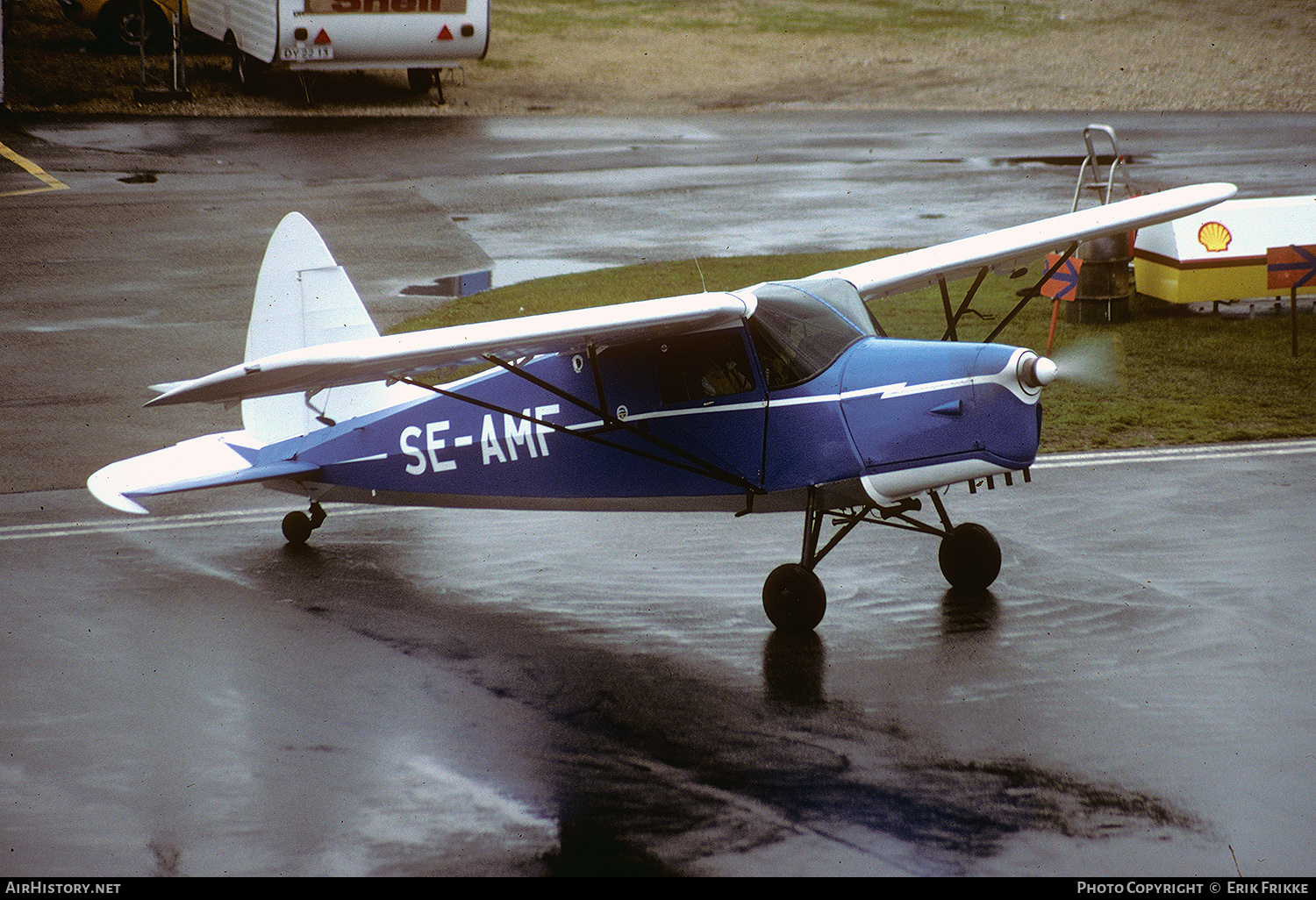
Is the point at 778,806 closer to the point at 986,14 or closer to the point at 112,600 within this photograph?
the point at 112,600

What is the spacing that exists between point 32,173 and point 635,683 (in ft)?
75.9

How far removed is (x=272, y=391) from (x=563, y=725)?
279 centimetres

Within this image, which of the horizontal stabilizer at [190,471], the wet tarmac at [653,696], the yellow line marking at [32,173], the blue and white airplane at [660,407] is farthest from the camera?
the yellow line marking at [32,173]

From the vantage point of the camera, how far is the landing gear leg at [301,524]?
12.2 m

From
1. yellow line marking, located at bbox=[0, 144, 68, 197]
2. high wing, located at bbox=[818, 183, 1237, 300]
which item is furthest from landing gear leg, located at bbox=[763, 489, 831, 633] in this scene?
yellow line marking, located at bbox=[0, 144, 68, 197]

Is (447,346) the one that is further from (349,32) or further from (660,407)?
(349,32)

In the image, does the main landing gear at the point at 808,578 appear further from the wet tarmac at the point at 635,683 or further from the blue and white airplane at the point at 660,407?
the wet tarmac at the point at 635,683

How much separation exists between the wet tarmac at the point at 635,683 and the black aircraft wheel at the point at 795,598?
18 centimetres

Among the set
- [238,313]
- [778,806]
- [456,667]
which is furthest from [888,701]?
[238,313]

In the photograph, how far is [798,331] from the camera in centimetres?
1016

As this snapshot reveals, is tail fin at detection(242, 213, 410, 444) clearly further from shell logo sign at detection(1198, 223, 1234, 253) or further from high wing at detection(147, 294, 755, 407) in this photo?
shell logo sign at detection(1198, 223, 1234, 253)

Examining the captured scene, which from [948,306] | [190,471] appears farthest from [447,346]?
[948,306]

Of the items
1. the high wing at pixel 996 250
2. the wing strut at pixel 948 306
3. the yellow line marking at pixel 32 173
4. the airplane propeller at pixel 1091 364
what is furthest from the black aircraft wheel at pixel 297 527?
the yellow line marking at pixel 32 173

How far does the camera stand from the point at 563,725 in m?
8.91
